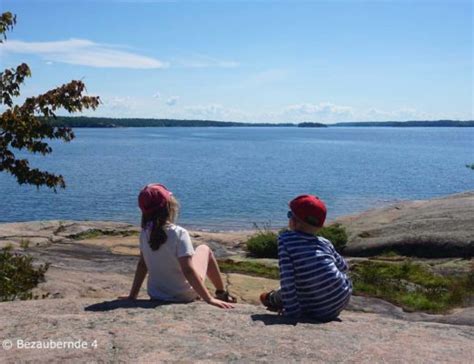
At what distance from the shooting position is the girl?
5621 mm

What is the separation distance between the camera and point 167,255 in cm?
573

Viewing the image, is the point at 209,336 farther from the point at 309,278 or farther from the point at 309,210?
the point at 309,210

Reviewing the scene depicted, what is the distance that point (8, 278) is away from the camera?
8.02 m

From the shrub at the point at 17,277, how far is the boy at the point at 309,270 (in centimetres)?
399

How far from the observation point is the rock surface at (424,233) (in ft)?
46.7

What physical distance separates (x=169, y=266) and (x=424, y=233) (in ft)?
36.5

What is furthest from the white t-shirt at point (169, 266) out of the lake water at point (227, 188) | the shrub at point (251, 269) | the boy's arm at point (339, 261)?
the lake water at point (227, 188)

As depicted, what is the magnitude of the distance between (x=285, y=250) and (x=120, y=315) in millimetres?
1578

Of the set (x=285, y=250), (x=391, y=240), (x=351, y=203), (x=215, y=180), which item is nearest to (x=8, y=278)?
(x=285, y=250)

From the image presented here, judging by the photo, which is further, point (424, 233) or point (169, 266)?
point (424, 233)

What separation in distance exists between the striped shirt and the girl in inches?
28.7

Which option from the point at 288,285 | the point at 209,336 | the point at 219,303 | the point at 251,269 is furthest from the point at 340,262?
the point at 251,269

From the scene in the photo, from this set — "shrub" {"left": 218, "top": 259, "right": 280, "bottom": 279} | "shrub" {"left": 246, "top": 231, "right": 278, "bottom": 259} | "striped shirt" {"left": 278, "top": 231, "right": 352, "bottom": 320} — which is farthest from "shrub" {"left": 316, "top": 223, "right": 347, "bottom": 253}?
"striped shirt" {"left": 278, "top": 231, "right": 352, "bottom": 320}

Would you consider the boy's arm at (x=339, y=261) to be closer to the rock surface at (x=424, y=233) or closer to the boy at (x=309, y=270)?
the boy at (x=309, y=270)
